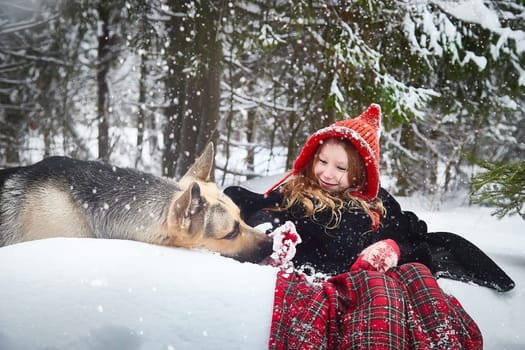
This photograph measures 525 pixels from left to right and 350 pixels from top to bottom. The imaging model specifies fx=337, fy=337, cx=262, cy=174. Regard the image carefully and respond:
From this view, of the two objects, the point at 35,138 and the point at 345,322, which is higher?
the point at 35,138

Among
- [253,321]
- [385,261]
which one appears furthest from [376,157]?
[253,321]

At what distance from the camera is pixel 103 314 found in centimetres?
111

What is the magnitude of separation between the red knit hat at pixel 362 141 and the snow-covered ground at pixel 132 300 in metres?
0.92

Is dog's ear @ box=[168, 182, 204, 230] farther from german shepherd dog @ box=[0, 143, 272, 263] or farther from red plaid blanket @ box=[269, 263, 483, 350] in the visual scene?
red plaid blanket @ box=[269, 263, 483, 350]

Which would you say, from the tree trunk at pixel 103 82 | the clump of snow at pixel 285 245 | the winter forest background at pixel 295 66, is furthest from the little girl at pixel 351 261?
the tree trunk at pixel 103 82

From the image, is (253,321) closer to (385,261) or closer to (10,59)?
(385,261)

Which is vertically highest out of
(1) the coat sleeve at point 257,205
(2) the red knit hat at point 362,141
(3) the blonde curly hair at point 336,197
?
(2) the red knit hat at point 362,141

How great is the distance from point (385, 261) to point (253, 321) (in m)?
0.88

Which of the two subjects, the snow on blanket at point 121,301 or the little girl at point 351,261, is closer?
the snow on blanket at point 121,301

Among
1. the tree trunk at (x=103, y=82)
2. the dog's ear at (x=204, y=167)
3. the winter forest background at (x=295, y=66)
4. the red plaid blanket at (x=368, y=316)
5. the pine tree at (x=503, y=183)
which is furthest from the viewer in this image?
the tree trunk at (x=103, y=82)

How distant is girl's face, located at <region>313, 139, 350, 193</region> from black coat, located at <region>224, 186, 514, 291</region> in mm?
196

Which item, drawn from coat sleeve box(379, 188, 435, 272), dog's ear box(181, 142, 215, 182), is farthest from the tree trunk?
coat sleeve box(379, 188, 435, 272)

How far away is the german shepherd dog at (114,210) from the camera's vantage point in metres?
1.75

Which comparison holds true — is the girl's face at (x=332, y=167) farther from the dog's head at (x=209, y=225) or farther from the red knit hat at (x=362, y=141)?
the dog's head at (x=209, y=225)
